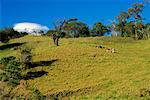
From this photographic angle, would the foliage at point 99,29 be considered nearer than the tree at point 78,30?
No

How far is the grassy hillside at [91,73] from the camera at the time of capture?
48.2 m

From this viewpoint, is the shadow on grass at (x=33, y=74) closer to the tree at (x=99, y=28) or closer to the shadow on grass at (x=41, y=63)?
the shadow on grass at (x=41, y=63)

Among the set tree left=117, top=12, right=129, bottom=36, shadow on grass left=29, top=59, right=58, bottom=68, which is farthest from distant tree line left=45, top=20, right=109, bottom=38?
shadow on grass left=29, top=59, right=58, bottom=68

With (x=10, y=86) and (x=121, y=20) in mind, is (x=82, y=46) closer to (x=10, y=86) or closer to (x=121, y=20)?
(x=10, y=86)

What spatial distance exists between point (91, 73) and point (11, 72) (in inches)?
475

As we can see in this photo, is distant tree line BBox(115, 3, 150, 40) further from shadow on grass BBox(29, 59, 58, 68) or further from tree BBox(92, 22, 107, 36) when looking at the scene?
shadow on grass BBox(29, 59, 58, 68)

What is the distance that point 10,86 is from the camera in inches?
2158

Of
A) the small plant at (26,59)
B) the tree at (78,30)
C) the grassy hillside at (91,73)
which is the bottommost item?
the grassy hillside at (91,73)

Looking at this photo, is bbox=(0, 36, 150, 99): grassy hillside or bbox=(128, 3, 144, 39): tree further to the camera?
bbox=(128, 3, 144, 39): tree

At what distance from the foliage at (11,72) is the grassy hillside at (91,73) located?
6.58 ft

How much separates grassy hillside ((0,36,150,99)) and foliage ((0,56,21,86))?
2.01 meters

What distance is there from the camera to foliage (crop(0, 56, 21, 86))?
5612 cm

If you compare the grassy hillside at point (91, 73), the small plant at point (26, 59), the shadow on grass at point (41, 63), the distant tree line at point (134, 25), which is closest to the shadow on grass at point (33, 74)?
the grassy hillside at point (91, 73)

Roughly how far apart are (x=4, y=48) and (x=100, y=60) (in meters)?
36.8
